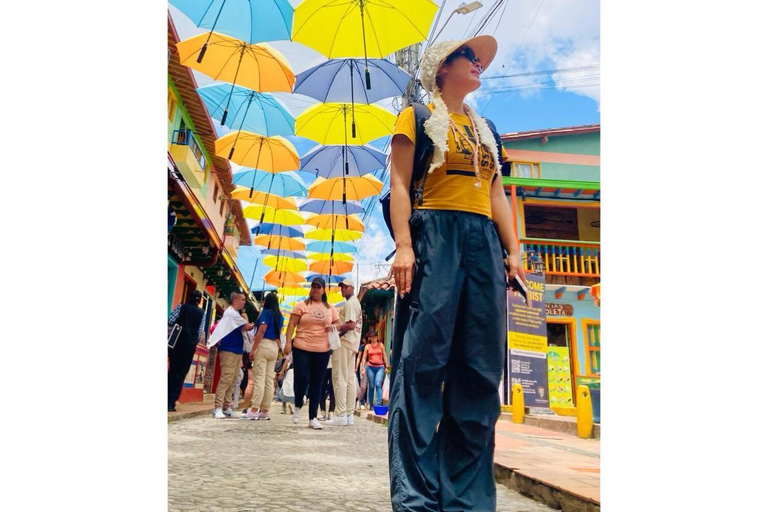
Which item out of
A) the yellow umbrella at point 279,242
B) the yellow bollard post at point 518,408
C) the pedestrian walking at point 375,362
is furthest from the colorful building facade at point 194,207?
the yellow bollard post at point 518,408

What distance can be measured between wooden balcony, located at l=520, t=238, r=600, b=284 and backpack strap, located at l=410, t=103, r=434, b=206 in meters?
11.2

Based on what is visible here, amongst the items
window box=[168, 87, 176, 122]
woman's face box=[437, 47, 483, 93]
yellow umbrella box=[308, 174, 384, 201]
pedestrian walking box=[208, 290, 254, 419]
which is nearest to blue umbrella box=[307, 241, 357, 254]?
yellow umbrella box=[308, 174, 384, 201]

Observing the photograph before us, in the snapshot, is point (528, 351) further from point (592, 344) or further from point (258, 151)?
point (258, 151)

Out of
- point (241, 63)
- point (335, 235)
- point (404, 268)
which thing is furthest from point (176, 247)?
point (404, 268)

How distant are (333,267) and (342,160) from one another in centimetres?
778

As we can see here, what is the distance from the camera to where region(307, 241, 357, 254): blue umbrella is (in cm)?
1880

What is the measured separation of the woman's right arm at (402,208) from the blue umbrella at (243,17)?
6462mm

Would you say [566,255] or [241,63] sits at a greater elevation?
[241,63]

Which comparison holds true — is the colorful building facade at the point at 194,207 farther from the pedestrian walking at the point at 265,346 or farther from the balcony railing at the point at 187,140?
the pedestrian walking at the point at 265,346

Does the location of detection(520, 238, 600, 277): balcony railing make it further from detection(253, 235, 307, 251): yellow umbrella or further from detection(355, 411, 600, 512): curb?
detection(355, 411, 600, 512): curb

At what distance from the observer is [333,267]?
19.5 m

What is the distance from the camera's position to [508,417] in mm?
9953

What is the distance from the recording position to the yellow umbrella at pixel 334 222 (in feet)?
52.5
